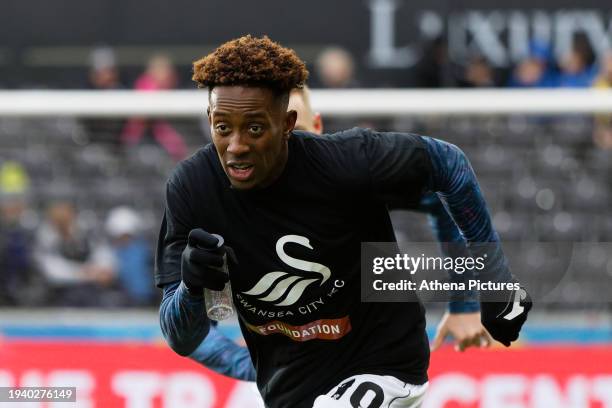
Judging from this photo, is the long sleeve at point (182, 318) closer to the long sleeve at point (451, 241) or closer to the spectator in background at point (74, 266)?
the long sleeve at point (451, 241)

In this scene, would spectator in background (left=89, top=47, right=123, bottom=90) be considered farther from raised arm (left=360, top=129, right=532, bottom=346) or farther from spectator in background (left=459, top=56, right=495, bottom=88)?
raised arm (left=360, top=129, right=532, bottom=346)

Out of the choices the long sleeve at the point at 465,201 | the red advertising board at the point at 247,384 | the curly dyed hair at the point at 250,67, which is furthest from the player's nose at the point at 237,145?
A: the red advertising board at the point at 247,384

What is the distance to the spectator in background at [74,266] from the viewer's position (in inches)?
300

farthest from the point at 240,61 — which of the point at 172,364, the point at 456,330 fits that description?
the point at 172,364

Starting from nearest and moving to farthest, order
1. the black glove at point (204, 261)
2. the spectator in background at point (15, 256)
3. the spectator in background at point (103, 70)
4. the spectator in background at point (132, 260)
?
the black glove at point (204, 261)
the spectator in background at point (132, 260)
the spectator in background at point (15, 256)
the spectator in background at point (103, 70)

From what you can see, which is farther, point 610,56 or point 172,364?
point 610,56

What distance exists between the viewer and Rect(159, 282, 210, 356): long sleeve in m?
3.43

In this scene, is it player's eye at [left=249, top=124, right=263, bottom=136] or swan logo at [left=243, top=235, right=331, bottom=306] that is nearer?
player's eye at [left=249, top=124, right=263, bottom=136]

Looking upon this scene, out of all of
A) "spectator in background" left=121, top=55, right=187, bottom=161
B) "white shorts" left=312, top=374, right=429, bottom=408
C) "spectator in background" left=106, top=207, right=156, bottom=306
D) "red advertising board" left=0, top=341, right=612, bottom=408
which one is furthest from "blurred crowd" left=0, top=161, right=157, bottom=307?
"white shorts" left=312, top=374, right=429, bottom=408

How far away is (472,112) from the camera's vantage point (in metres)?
7.36

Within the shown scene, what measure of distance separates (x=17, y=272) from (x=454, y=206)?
4.73 metres

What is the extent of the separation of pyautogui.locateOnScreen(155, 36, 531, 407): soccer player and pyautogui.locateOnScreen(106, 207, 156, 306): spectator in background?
3.85 m

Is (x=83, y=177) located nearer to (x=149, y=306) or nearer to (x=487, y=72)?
(x=149, y=306)

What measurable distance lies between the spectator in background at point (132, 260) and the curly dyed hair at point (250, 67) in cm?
434
